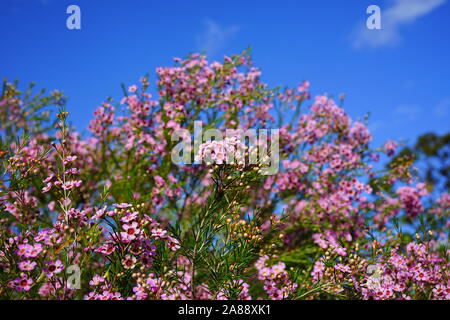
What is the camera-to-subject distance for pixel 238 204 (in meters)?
2.69

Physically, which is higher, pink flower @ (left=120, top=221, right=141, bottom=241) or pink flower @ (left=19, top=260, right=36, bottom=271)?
pink flower @ (left=120, top=221, right=141, bottom=241)

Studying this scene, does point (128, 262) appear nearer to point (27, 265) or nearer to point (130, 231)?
point (130, 231)

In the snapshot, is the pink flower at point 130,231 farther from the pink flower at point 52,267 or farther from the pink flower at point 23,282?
the pink flower at point 23,282

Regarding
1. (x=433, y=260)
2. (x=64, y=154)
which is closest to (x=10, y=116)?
(x=64, y=154)

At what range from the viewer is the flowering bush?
8.18 ft

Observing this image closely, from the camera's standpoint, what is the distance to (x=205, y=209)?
2.72 meters

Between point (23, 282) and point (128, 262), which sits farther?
point (128, 262)

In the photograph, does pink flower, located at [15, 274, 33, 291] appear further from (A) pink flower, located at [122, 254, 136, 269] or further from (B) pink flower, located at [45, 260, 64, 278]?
(A) pink flower, located at [122, 254, 136, 269]

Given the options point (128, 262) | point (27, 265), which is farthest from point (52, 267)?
point (128, 262)

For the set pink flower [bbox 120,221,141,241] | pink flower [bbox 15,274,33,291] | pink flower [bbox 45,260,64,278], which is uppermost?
pink flower [bbox 120,221,141,241]

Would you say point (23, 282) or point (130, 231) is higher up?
point (130, 231)

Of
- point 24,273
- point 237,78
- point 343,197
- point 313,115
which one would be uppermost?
point 237,78

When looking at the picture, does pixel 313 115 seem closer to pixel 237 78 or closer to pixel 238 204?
pixel 237 78

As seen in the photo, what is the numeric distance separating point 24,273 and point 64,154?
0.88 metres
